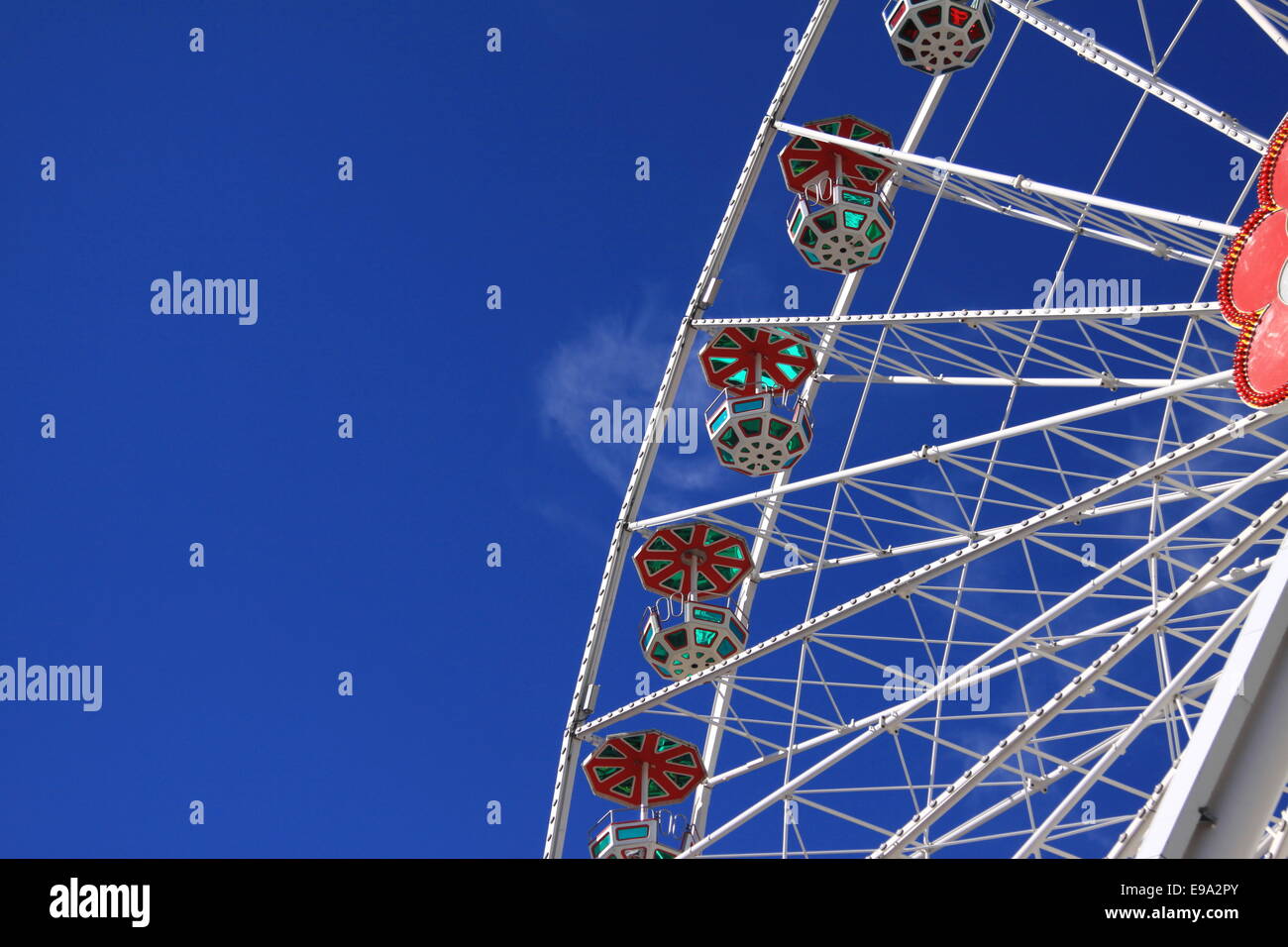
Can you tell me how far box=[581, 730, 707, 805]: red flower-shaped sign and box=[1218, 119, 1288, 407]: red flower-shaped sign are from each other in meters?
10.7

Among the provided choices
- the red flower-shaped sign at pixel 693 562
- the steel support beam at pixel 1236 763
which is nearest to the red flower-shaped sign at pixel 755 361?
the red flower-shaped sign at pixel 693 562

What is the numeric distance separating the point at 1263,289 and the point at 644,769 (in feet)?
38.0

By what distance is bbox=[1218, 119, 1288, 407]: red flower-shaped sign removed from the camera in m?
13.1

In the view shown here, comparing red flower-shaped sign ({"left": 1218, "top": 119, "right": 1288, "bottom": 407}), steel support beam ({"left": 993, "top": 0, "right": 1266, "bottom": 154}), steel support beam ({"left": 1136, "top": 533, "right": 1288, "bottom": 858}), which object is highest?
steel support beam ({"left": 993, "top": 0, "right": 1266, "bottom": 154})

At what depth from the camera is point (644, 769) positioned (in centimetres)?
2138

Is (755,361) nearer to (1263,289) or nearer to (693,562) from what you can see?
(693,562)

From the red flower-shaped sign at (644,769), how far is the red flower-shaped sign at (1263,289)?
35.2 feet

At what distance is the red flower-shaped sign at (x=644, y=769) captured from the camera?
21.2 meters

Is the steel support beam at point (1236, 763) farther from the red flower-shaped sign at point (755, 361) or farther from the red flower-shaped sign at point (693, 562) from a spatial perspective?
the red flower-shaped sign at point (755, 361)

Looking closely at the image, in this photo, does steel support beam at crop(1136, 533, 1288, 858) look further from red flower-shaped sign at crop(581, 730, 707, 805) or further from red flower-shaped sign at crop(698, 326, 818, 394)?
red flower-shaped sign at crop(698, 326, 818, 394)

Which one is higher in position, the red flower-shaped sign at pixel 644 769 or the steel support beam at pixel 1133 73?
the steel support beam at pixel 1133 73

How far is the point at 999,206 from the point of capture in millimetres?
19047

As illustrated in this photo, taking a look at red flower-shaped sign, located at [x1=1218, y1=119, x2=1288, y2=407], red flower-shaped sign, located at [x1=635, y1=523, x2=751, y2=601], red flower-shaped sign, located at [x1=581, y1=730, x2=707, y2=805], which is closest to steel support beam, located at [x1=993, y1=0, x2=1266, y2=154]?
red flower-shaped sign, located at [x1=1218, y1=119, x2=1288, y2=407]
